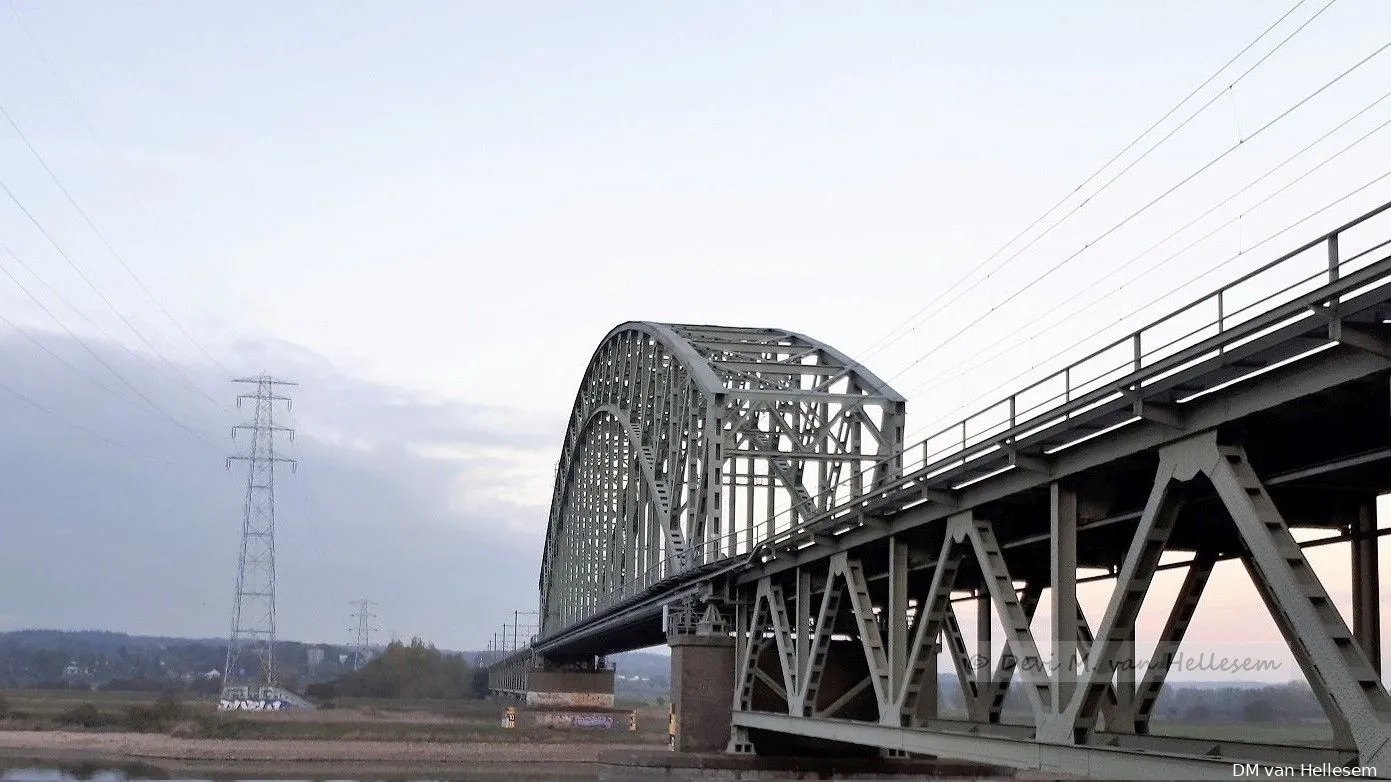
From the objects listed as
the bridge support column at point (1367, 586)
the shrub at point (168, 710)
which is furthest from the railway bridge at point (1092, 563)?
the shrub at point (168, 710)

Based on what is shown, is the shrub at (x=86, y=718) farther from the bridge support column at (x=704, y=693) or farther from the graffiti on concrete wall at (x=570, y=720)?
the bridge support column at (x=704, y=693)

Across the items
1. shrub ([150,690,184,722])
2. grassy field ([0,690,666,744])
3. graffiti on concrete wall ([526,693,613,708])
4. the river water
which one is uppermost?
graffiti on concrete wall ([526,693,613,708])

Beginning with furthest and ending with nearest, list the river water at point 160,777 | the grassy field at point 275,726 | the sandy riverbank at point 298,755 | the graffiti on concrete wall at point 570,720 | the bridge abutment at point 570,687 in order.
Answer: the bridge abutment at point 570,687, the graffiti on concrete wall at point 570,720, the grassy field at point 275,726, the sandy riverbank at point 298,755, the river water at point 160,777

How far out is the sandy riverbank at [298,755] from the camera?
7338 cm

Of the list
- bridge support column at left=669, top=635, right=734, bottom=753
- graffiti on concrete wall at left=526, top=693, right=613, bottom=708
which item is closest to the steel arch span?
bridge support column at left=669, top=635, right=734, bottom=753

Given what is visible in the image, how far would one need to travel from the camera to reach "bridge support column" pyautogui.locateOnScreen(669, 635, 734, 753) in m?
42.1

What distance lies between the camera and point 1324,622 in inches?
616

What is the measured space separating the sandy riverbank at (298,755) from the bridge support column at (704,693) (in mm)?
31687

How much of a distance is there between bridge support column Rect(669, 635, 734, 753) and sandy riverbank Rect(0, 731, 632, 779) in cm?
3169

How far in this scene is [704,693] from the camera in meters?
42.2

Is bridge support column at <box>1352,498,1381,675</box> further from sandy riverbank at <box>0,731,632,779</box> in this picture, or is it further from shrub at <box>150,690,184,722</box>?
shrub at <box>150,690,184,722</box>

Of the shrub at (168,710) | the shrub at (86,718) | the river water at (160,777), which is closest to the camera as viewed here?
the river water at (160,777)

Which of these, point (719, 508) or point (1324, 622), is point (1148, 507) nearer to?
point (1324, 622)

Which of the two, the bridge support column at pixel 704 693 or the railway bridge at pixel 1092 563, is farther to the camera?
the bridge support column at pixel 704 693
